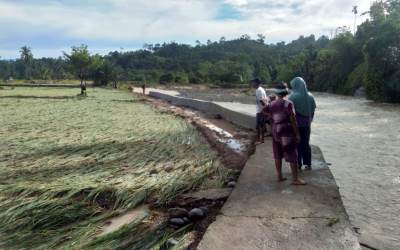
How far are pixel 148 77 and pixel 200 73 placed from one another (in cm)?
1094

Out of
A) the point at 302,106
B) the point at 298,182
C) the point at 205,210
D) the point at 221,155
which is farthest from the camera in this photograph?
the point at 221,155

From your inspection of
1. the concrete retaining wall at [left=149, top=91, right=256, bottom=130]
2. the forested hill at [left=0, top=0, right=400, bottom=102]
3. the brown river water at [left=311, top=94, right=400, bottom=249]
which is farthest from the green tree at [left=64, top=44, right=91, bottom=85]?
the brown river water at [left=311, top=94, right=400, bottom=249]

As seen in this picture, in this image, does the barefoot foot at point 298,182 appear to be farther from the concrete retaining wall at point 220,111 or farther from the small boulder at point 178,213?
the concrete retaining wall at point 220,111

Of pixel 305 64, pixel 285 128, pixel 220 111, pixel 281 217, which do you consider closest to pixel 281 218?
pixel 281 217

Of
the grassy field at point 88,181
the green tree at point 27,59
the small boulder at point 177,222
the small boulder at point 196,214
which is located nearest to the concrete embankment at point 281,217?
the small boulder at point 196,214

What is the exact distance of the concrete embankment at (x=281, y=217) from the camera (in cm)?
404

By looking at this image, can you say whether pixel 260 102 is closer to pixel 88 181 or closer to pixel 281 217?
pixel 88 181

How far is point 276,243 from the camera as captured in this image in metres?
4.01

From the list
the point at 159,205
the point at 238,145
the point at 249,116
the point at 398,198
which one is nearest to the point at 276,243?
the point at 159,205

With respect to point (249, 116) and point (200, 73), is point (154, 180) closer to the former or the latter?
point (249, 116)

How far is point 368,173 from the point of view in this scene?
28.1 feet

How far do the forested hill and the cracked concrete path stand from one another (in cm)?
2974

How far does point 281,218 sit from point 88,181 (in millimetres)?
2845

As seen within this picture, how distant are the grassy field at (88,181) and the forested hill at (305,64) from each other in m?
27.6
